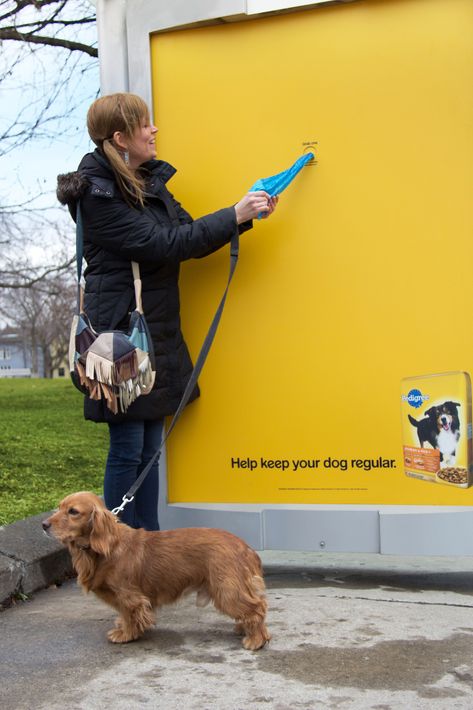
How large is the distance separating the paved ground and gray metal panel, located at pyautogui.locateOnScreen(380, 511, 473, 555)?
0.21 metres

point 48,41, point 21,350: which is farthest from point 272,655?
point 21,350

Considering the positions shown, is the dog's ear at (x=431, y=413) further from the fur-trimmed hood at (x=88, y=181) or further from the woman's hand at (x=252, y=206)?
the fur-trimmed hood at (x=88, y=181)

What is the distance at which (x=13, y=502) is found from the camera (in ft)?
17.6

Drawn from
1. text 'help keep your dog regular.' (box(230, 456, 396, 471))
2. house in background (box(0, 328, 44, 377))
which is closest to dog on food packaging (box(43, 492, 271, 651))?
text 'help keep your dog regular.' (box(230, 456, 396, 471))

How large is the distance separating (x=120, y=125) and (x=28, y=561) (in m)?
1.92

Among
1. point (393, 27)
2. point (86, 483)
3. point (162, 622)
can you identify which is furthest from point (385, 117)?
point (86, 483)

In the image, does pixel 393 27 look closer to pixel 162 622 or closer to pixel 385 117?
pixel 385 117

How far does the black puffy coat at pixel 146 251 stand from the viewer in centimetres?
354

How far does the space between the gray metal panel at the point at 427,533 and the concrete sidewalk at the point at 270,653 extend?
0.21 metres

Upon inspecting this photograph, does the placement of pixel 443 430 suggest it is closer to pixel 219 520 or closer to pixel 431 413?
pixel 431 413

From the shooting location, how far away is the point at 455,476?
3.63 metres

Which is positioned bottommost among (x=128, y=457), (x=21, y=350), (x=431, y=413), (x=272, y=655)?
(x=272, y=655)

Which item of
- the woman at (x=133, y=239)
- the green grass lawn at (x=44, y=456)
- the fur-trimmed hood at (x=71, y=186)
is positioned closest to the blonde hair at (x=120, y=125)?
the woman at (x=133, y=239)

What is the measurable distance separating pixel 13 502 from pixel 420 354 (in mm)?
2886
